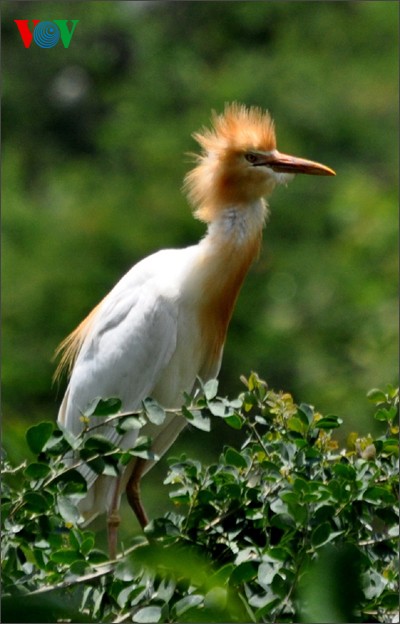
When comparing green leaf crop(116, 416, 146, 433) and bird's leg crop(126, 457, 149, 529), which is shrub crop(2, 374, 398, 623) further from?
bird's leg crop(126, 457, 149, 529)

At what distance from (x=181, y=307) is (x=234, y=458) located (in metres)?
1.23

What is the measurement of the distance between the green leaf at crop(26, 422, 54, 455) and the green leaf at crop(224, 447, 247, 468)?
45 cm

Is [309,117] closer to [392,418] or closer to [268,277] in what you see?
[268,277]

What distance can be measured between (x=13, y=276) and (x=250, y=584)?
26.1ft

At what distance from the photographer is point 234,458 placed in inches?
81.5

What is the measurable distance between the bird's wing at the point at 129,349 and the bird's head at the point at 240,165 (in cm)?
33

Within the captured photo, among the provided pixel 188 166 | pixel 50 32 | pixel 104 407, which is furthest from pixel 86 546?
pixel 188 166

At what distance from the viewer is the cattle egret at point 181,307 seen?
3.16m

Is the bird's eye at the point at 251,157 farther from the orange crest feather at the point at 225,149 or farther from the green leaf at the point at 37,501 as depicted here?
the green leaf at the point at 37,501

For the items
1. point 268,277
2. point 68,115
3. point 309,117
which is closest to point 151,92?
point 68,115

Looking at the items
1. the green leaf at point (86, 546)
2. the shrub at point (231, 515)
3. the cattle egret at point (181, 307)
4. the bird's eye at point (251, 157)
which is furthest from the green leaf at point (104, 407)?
the bird's eye at point (251, 157)

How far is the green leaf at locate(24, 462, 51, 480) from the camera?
1745 mm

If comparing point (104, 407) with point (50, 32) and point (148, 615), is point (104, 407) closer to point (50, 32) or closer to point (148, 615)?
point (148, 615)

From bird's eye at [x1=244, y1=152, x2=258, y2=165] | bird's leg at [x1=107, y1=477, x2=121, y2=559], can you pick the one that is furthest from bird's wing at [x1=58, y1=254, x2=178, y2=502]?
bird's eye at [x1=244, y1=152, x2=258, y2=165]
